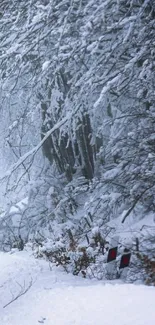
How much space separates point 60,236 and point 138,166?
4097mm

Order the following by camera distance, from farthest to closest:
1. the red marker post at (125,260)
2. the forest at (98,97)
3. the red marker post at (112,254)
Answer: the red marker post at (112,254) < the red marker post at (125,260) < the forest at (98,97)

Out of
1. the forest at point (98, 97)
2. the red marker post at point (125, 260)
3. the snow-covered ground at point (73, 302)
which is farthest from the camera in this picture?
the red marker post at point (125, 260)

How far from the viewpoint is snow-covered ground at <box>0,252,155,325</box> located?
4180 millimetres

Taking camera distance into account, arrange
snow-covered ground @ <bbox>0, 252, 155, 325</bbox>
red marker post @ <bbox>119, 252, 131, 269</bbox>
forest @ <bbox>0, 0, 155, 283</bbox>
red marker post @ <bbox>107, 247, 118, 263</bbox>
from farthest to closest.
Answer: red marker post @ <bbox>107, 247, 118, 263</bbox> → red marker post @ <bbox>119, 252, 131, 269</bbox> → forest @ <bbox>0, 0, 155, 283</bbox> → snow-covered ground @ <bbox>0, 252, 155, 325</bbox>

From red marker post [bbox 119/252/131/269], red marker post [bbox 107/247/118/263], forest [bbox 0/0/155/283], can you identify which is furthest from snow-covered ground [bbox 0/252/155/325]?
forest [bbox 0/0/155/283]

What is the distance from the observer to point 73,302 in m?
4.99

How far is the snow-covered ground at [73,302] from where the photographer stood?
4180mm

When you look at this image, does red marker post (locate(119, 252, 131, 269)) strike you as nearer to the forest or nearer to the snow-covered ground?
the forest

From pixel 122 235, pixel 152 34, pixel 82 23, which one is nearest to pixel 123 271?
pixel 122 235

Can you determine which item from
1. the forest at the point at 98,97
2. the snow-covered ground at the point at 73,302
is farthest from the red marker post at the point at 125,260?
the snow-covered ground at the point at 73,302

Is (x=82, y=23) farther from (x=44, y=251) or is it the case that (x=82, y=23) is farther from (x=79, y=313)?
(x=44, y=251)

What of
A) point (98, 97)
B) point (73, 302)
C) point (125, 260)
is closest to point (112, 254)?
point (125, 260)

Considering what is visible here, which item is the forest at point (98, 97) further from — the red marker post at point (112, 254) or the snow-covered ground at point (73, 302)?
the snow-covered ground at point (73, 302)

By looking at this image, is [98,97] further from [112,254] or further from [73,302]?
[73,302]
